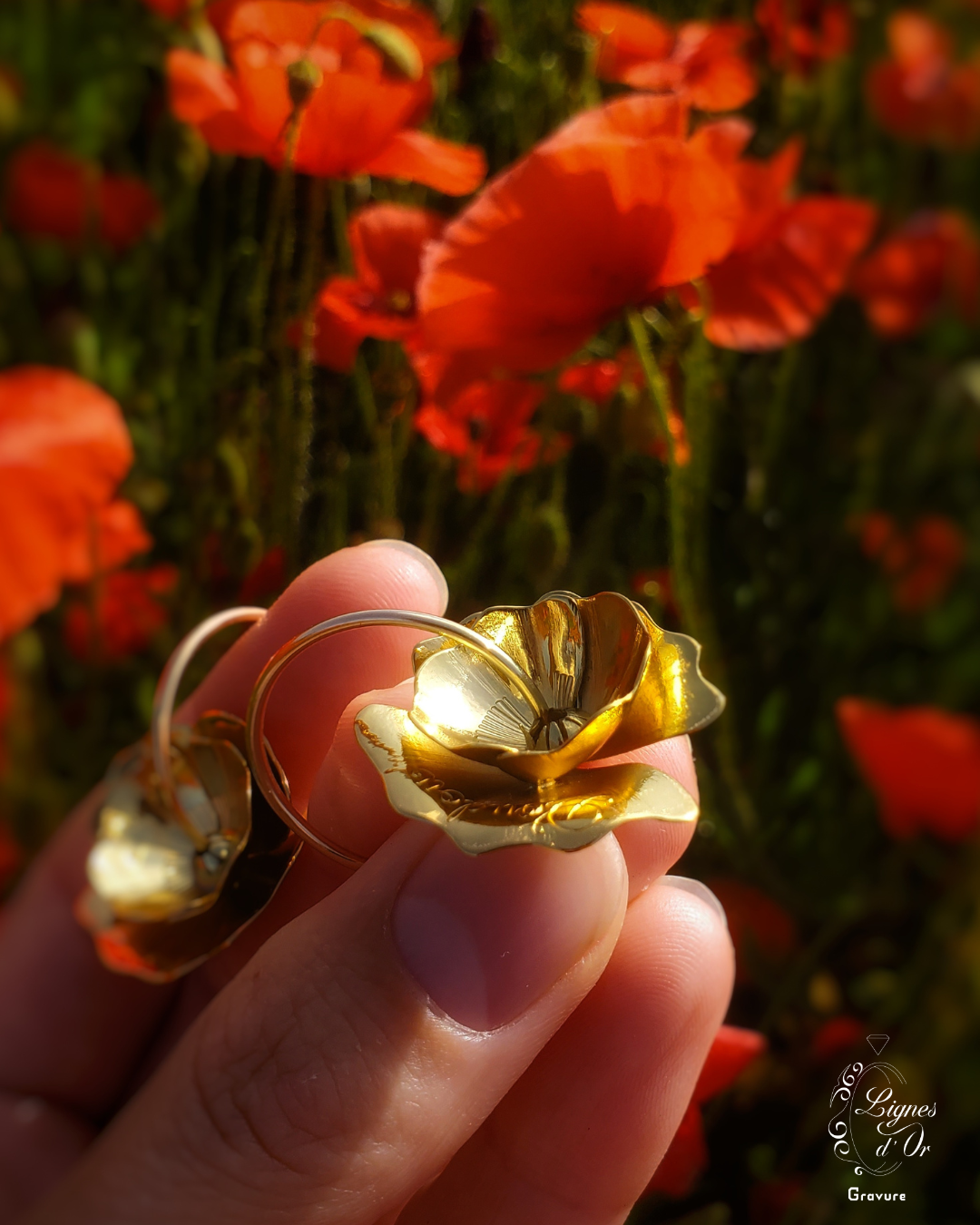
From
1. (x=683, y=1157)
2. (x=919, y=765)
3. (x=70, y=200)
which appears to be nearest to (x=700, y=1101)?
(x=683, y=1157)

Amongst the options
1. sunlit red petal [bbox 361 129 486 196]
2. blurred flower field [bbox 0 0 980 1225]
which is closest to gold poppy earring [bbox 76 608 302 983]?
blurred flower field [bbox 0 0 980 1225]

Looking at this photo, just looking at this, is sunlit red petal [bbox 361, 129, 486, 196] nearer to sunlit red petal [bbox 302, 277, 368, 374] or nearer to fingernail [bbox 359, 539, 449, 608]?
sunlit red petal [bbox 302, 277, 368, 374]

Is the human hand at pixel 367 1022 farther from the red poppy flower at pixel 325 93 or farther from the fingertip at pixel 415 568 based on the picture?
the red poppy flower at pixel 325 93

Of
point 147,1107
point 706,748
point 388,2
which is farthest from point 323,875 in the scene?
point 388,2

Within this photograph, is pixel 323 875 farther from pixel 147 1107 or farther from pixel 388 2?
pixel 388 2

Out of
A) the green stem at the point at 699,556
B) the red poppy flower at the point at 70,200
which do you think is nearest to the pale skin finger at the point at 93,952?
the green stem at the point at 699,556
